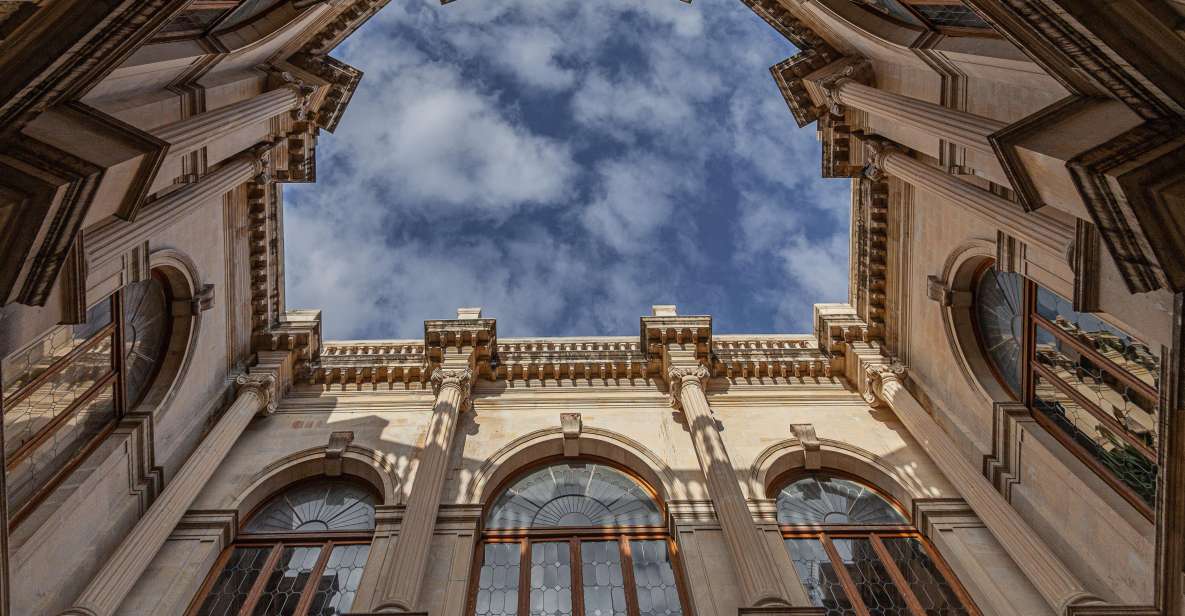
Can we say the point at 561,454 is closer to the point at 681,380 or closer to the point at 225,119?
the point at 681,380

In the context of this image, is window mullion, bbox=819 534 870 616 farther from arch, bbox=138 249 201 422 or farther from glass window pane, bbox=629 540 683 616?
arch, bbox=138 249 201 422

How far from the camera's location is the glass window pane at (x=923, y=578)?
12383mm

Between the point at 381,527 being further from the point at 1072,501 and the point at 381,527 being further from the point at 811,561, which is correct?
the point at 1072,501

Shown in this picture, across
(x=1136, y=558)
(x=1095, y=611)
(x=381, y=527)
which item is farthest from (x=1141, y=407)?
(x=381, y=527)

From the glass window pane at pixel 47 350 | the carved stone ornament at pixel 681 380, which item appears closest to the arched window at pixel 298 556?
the glass window pane at pixel 47 350

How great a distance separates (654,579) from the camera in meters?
13.1

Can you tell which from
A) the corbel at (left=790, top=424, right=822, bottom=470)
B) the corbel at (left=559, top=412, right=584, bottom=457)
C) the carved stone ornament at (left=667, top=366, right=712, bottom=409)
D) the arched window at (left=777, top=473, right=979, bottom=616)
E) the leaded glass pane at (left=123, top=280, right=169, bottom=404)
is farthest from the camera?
the carved stone ornament at (left=667, top=366, right=712, bottom=409)

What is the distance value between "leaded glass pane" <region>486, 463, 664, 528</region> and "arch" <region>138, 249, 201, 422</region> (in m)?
7.28

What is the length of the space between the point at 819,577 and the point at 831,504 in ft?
7.39

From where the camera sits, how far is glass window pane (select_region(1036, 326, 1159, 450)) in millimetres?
11234

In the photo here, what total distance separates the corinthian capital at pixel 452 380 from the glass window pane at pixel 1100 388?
12.3m

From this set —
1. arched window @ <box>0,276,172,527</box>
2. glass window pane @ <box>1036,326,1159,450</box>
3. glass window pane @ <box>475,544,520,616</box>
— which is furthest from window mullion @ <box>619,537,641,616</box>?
arched window @ <box>0,276,172,527</box>

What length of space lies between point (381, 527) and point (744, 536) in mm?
6937

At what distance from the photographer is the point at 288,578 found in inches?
517
